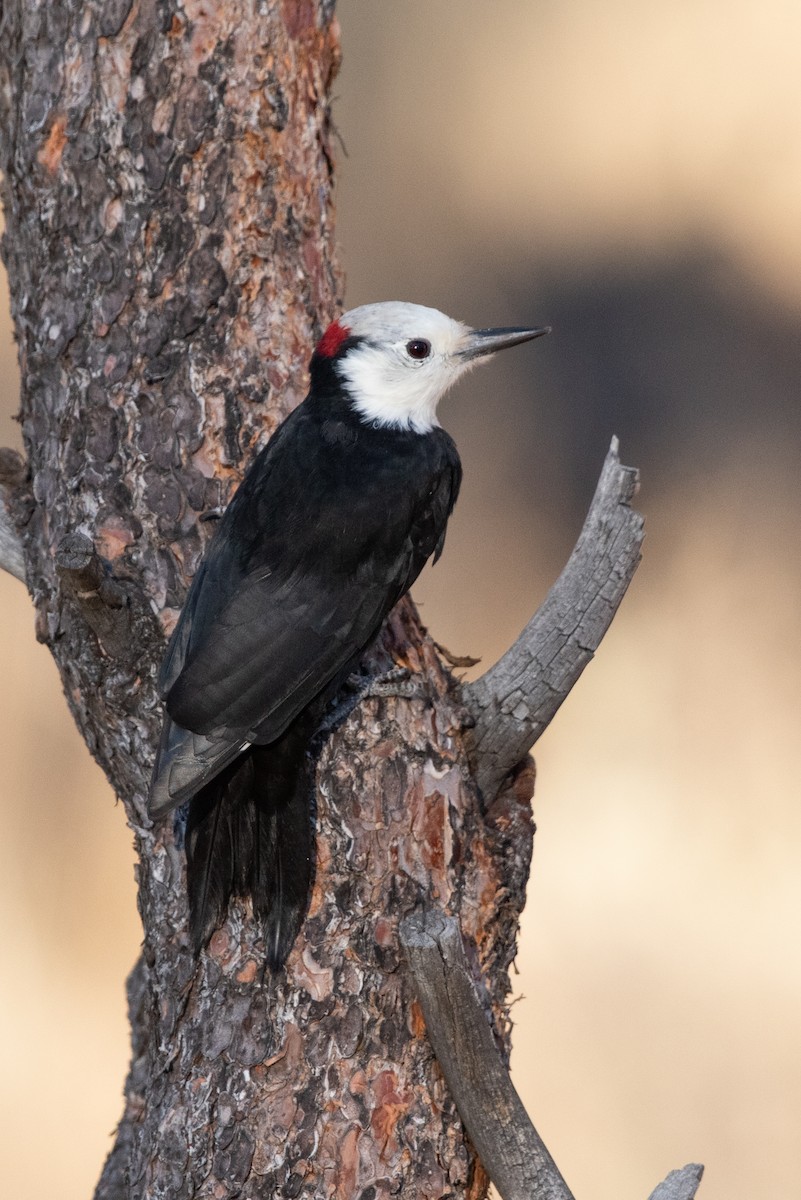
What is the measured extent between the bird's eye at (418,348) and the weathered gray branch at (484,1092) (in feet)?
3.77

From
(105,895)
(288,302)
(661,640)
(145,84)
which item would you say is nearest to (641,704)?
(661,640)

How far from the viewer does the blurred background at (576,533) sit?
4695mm

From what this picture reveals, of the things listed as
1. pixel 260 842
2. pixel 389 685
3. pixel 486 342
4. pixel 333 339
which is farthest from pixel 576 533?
pixel 260 842

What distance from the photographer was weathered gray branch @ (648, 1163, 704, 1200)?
6.52ft

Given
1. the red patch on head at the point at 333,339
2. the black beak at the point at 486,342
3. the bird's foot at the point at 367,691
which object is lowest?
the bird's foot at the point at 367,691

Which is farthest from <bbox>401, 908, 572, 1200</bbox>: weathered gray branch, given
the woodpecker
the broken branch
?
the broken branch

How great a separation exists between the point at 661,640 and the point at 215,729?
3472 millimetres

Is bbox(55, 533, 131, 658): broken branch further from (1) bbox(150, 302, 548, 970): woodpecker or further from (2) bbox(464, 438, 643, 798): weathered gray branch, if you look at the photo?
(2) bbox(464, 438, 643, 798): weathered gray branch

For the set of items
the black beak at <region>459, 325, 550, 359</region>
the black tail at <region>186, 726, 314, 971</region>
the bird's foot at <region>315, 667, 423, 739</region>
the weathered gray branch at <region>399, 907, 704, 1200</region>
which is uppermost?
the black beak at <region>459, 325, 550, 359</region>

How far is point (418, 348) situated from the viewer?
8.50ft

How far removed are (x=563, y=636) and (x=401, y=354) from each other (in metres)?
0.68

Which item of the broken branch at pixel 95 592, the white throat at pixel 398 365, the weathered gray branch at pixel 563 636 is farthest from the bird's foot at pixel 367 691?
the white throat at pixel 398 365

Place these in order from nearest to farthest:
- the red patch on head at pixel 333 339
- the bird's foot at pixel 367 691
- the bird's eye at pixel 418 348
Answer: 1. the bird's foot at pixel 367 691
2. the red patch on head at pixel 333 339
3. the bird's eye at pixel 418 348

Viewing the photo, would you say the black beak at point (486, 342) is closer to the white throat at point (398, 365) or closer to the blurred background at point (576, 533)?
the white throat at point (398, 365)
